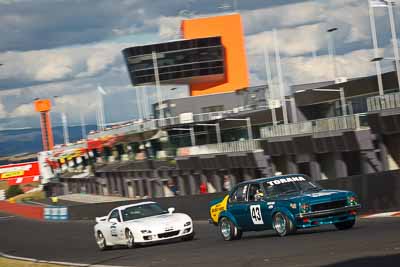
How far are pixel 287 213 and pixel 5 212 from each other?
2686 inches

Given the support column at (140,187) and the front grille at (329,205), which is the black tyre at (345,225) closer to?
the front grille at (329,205)

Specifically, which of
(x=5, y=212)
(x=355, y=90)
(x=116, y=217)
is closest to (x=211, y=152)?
(x=355, y=90)

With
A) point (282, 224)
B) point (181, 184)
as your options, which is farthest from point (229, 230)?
point (181, 184)

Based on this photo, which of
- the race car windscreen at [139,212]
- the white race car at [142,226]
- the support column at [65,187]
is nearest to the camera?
the white race car at [142,226]

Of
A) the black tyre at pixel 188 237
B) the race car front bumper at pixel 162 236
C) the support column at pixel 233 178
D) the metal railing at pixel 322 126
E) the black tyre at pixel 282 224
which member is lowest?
the support column at pixel 233 178

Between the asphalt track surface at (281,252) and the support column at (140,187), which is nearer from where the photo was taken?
the asphalt track surface at (281,252)

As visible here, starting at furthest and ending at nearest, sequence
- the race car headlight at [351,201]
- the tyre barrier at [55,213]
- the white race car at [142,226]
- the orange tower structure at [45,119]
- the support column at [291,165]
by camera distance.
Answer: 1. the orange tower structure at [45,119]
2. the tyre barrier at [55,213]
3. the support column at [291,165]
4. the white race car at [142,226]
5. the race car headlight at [351,201]

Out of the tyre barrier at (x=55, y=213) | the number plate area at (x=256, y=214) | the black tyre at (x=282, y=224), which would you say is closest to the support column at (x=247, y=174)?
the tyre barrier at (x=55, y=213)

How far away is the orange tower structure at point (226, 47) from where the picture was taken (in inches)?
4486

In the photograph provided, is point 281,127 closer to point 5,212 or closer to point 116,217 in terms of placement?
point 116,217

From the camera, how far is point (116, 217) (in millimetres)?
23375

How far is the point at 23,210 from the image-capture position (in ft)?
236

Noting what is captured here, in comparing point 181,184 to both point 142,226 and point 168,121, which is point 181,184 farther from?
point 142,226

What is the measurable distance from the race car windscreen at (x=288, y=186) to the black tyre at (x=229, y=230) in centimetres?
169
